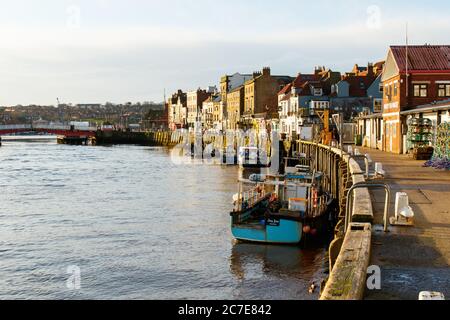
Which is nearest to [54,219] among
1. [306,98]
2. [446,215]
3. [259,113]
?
[446,215]

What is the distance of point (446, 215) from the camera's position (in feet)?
58.6

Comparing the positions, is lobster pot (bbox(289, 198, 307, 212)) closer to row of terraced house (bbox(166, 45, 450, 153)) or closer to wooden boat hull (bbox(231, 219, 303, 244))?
wooden boat hull (bbox(231, 219, 303, 244))

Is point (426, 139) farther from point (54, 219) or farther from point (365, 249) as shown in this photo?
point (365, 249)

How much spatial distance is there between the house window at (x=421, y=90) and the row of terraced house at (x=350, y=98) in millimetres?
77

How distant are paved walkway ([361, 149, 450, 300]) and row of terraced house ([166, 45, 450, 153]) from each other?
19930 mm

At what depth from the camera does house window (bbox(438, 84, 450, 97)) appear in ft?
165

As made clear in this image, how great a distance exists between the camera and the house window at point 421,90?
1979 inches

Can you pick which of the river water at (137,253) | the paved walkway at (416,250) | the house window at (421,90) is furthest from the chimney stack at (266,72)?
the paved walkway at (416,250)

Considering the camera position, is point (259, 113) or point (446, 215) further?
point (259, 113)

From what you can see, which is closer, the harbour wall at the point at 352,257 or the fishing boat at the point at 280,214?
the harbour wall at the point at 352,257

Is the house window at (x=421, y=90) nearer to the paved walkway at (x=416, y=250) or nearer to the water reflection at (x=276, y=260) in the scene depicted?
the water reflection at (x=276, y=260)

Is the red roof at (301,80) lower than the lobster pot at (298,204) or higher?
higher
